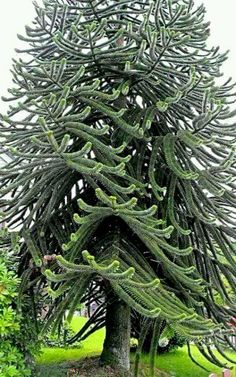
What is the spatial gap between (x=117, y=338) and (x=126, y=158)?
237 cm

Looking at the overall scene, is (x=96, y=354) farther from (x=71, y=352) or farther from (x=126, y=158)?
(x=126, y=158)

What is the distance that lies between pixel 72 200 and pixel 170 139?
1.32m

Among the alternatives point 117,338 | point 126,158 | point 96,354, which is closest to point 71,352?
point 96,354

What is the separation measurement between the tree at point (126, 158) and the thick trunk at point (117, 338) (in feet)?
0.04

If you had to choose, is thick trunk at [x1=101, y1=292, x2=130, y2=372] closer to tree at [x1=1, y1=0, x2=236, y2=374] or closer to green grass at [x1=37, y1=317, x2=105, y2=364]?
tree at [x1=1, y1=0, x2=236, y2=374]

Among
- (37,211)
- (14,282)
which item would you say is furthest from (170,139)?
(14,282)

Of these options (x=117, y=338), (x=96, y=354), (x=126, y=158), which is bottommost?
(x=96, y=354)

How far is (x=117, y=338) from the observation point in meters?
5.52

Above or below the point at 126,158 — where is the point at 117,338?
below

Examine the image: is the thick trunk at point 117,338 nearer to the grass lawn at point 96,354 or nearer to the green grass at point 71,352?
the grass lawn at point 96,354

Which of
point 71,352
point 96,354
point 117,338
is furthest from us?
point 71,352

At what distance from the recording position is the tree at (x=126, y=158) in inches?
168

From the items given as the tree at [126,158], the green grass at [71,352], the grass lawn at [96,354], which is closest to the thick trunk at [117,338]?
the tree at [126,158]

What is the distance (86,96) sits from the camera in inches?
193
